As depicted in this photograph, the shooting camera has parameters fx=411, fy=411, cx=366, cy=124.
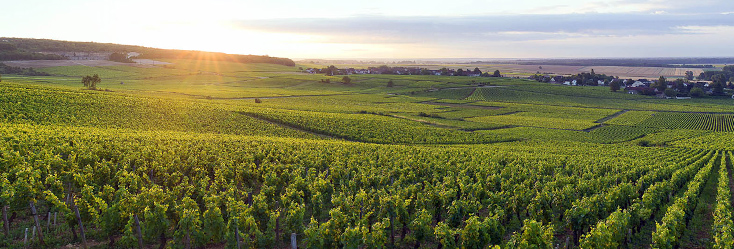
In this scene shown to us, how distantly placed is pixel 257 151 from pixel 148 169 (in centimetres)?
874

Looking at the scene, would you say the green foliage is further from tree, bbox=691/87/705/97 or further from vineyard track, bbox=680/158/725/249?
tree, bbox=691/87/705/97

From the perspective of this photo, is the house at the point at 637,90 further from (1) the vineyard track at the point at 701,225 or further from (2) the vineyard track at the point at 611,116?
(1) the vineyard track at the point at 701,225

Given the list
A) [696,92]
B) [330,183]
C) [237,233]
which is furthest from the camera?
[696,92]

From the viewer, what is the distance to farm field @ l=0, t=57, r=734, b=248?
17.5 meters

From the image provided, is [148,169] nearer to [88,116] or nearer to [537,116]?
[88,116]

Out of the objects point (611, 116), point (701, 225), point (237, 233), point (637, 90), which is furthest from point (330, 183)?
point (637, 90)

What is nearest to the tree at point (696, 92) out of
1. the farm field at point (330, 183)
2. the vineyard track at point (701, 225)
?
the farm field at point (330, 183)

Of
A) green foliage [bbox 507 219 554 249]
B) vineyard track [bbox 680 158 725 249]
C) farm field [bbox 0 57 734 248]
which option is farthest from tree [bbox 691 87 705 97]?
green foliage [bbox 507 219 554 249]

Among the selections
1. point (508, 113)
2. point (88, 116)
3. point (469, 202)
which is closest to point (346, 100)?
point (508, 113)

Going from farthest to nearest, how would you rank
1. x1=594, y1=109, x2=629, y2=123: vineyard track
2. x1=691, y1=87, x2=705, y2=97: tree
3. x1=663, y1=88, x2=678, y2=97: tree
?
x1=663, y1=88, x2=678, y2=97: tree → x1=691, y1=87, x2=705, y2=97: tree → x1=594, y1=109, x2=629, y2=123: vineyard track

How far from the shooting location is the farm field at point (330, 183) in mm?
17500

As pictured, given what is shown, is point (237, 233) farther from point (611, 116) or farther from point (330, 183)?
point (611, 116)

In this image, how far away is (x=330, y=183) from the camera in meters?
26.3

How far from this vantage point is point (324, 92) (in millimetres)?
141375
